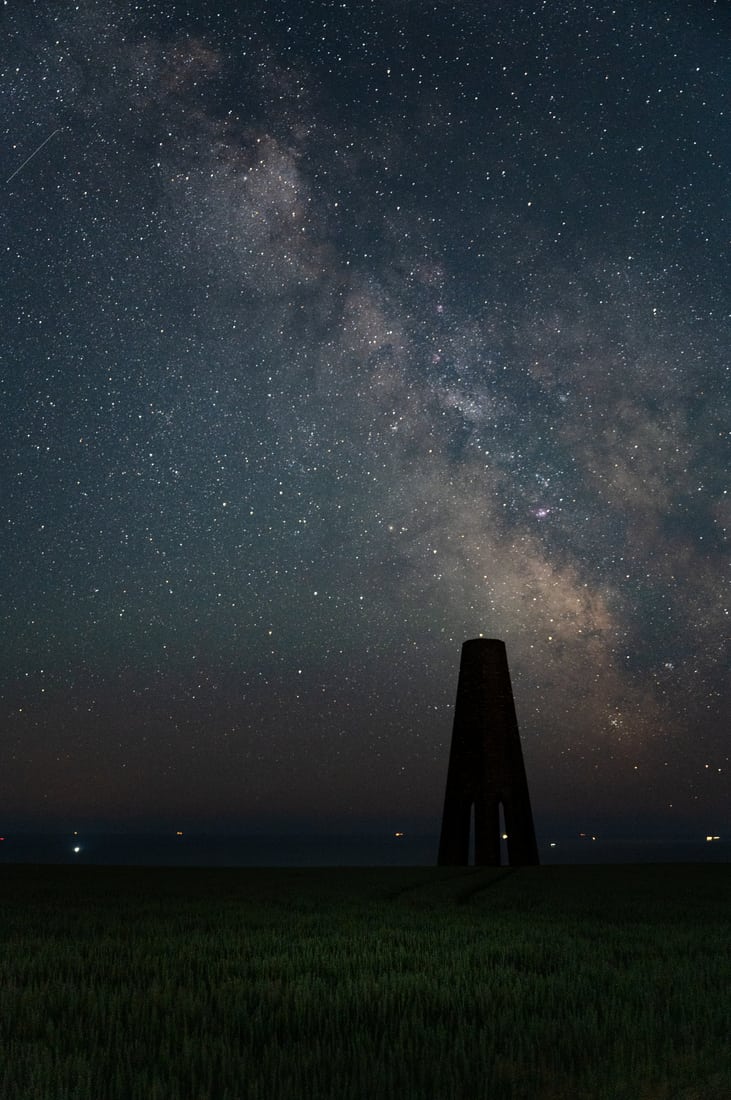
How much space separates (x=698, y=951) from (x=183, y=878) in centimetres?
941

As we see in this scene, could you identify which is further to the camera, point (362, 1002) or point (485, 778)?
point (485, 778)

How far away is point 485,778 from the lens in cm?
2181

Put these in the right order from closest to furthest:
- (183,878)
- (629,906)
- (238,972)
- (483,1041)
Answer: (483,1041) → (238,972) → (629,906) → (183,878)

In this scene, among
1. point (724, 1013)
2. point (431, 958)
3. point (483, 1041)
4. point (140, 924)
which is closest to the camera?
point (483, 1041)

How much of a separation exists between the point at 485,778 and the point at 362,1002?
707 inches

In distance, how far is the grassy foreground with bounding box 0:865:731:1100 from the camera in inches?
121

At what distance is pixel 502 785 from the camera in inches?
869

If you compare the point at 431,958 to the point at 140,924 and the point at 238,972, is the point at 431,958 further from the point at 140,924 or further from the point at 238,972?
the point at 140,924

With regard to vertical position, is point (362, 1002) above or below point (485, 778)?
below

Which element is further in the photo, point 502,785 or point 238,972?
point 502,785

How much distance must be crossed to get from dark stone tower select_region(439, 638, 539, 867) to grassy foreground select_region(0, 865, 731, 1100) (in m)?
12.7

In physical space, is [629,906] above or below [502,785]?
below

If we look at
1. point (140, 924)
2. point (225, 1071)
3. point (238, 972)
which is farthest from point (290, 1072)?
point (140, 924)

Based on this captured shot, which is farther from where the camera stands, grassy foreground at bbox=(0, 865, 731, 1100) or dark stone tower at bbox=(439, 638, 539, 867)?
dark stone tower at bbox=(439, 638, 539, 867)
